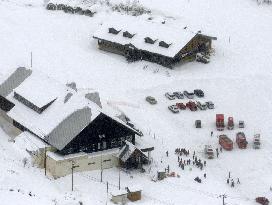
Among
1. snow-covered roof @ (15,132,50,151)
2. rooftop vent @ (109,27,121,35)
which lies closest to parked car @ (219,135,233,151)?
snow-covered roof @ (15,132,50,151)

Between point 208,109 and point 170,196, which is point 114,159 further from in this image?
point 208,109

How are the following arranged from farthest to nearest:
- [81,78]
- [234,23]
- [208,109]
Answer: [234,23], [81,78], [208,109]

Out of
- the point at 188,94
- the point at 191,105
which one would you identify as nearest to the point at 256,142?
the point at 191,105

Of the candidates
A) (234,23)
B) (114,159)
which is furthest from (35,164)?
(234,23)

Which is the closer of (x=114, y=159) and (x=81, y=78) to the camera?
(x=114, y=159)

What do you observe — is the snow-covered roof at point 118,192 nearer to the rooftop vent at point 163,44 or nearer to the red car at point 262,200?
the red car at point 262,200

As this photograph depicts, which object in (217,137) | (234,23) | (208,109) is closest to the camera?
(217,137)
